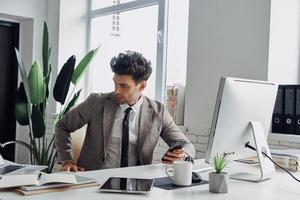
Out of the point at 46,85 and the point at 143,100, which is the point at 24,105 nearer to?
the point at 46,85

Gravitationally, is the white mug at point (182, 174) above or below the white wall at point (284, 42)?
below

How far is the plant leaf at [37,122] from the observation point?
11.3 feet

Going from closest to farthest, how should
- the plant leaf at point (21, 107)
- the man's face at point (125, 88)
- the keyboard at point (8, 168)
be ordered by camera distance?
the keyboard at point (8, 168) < the man's face at point (125, 88) < the plant leaf at point (21, 107)

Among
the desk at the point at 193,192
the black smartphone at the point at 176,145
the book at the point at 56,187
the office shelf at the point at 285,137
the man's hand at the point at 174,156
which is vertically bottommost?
the desk at the point at 193,192

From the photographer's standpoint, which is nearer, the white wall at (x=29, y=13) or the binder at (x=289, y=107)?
the binder at (x=289, y=107)

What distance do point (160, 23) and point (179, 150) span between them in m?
1.78

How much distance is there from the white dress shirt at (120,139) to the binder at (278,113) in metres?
0.84

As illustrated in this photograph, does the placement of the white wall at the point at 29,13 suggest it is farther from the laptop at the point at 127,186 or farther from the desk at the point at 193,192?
the laptop at the point at 127,186

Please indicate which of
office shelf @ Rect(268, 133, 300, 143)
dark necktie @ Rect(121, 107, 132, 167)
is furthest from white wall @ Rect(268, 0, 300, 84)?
dark necktie @ Rect(121, 107, 132, 167)

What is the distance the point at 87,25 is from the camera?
4.60m

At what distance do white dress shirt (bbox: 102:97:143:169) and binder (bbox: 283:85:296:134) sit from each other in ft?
2.91

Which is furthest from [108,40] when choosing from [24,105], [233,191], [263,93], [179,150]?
[233,191]

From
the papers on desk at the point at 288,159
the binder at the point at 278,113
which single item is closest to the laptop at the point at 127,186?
the papers on desk at the point at 288,159

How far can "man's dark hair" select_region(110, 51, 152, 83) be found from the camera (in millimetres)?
2279
